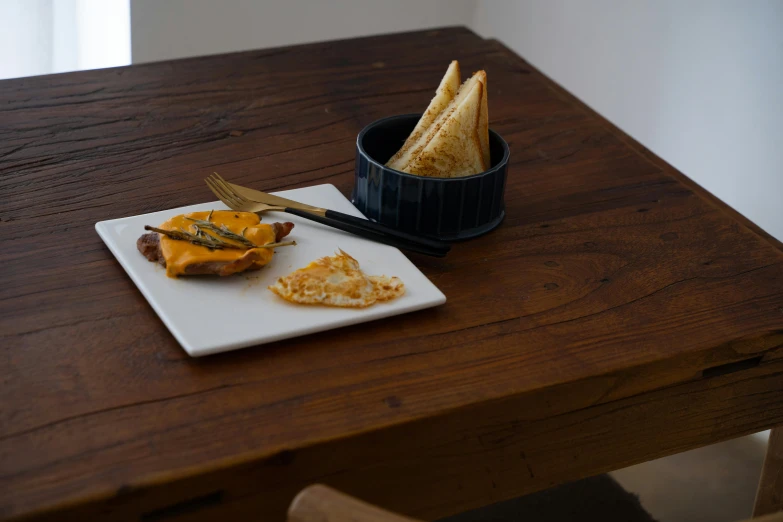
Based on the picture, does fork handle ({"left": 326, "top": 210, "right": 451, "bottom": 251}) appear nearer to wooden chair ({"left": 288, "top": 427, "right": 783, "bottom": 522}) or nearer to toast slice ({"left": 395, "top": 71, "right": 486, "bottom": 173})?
toast slice ({"left": 395, "top": 71, "right": 486, "bottom": 173})

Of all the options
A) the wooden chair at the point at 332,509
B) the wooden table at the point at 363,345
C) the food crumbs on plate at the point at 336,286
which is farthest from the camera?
the food crumbs on plate at the point at 336,286

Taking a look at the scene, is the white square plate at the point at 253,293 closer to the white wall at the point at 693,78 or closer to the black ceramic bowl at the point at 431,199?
the black ceramic bowl at the point at 431,199

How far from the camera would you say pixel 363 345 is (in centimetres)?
70

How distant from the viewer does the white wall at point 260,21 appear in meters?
2.26

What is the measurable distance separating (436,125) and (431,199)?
88mm

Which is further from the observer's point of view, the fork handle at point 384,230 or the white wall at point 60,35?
the white wall at point 60,35

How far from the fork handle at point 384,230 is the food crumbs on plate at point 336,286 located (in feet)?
0.22

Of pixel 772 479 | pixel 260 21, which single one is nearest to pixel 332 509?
pixel 772 479

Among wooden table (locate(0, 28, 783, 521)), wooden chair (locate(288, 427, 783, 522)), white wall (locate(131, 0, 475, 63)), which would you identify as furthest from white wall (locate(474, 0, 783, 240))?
wooden chair (locate(288, 427, 783, 522))

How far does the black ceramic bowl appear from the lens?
0.83 m

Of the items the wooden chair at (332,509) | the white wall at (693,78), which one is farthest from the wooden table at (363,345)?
the white wall at (693,78)

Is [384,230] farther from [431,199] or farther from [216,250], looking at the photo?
[216,250]

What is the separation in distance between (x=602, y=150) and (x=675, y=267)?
28cm

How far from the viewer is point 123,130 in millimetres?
1037
